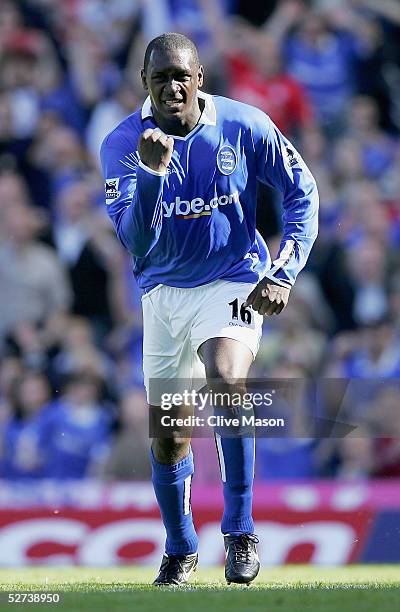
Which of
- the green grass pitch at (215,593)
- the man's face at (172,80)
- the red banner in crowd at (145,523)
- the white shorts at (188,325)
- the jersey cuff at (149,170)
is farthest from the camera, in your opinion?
the red banner in crowd at (145,523)

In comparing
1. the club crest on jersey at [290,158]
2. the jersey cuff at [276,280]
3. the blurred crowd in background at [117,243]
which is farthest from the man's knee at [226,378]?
the blurred crowd in background at [117,243]

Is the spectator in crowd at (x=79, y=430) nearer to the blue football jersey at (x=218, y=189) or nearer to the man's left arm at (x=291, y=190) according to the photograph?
the blue football jersey at (x=218, y=189)

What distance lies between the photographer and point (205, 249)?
623cm

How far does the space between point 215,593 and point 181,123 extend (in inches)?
86.6

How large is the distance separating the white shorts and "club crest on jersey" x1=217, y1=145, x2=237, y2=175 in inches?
21.3

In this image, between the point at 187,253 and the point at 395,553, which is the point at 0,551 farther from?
the point at 187,253

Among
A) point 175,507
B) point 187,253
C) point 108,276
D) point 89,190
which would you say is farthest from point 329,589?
point 89,190

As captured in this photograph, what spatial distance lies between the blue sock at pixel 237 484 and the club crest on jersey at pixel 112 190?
1.23m

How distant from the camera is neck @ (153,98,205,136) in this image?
6.21 meters

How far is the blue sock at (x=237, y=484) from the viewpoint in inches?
236

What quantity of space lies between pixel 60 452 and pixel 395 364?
9.40 ft

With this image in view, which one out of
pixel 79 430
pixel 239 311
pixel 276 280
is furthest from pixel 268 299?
pixel 79 430

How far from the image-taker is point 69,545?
948 centimetres

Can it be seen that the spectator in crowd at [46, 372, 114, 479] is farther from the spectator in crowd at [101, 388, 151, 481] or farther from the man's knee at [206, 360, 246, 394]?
the man's knee at [206, 360, 246, 394]
